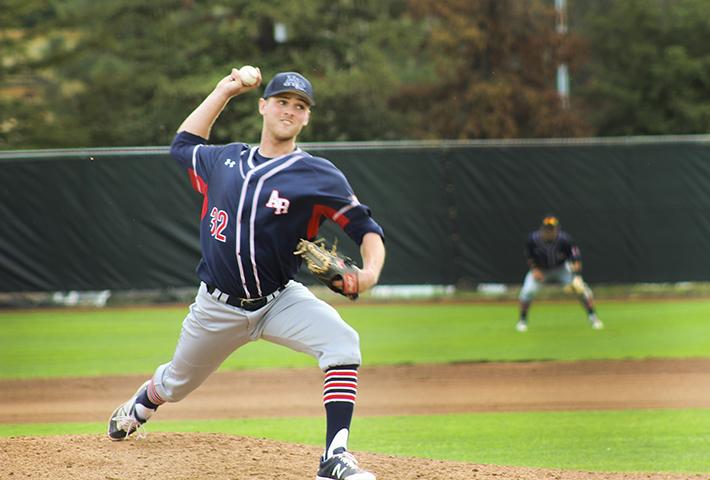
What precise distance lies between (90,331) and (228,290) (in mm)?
10634

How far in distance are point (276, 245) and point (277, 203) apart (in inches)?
8.0

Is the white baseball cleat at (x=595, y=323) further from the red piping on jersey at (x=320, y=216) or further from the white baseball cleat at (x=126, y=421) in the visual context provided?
the red piping on jersey at (x=320, y=216)

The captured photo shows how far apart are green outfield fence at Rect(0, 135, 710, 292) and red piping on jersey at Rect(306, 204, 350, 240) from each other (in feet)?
38.8

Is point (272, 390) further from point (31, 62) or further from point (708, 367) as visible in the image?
point (31, 62)

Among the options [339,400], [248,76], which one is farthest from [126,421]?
[248,76]

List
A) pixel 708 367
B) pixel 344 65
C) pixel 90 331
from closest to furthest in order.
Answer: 1. pixel 708 367
2. pixel 90 331
3. pixel 344 65

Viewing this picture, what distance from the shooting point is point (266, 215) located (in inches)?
194

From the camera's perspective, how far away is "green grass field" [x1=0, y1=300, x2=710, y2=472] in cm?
686

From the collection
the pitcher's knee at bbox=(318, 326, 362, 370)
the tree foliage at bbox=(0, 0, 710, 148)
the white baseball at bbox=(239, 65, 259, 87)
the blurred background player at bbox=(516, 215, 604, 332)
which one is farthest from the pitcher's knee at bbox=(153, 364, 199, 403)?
the tree foliage at bbox=(0, 0, 710, 148)

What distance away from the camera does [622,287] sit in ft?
60.9

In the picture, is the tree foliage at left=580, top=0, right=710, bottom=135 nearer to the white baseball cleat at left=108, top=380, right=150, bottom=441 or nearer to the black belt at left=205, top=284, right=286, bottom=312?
the white baseball cleat at left=108, top=380, right=150, bottom=441

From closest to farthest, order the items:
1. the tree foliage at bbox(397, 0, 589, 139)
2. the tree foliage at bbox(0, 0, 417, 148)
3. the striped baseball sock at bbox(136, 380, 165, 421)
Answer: the striped baseball sock at bbox(136, 380, 165, 421) → the tree foliage at bbox(0, 0, 417, 148) → the tree foliage at bbox(397, 0, 589, 139)

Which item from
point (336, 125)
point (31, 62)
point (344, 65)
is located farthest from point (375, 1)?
point (31, 62)

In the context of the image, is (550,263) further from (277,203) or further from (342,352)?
(277,203)
